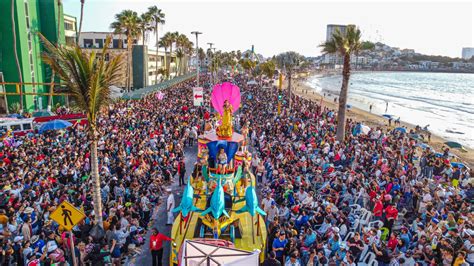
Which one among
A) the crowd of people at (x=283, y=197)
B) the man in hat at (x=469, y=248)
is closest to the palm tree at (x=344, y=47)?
the crowd of people at (x=283, y=197)

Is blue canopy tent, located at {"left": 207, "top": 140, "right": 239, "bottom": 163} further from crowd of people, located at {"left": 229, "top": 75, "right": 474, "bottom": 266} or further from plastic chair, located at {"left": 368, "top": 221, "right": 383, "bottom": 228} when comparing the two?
plastic chair, located at {"left": 368, "top": 221, "right": 383, "bottom": 228}

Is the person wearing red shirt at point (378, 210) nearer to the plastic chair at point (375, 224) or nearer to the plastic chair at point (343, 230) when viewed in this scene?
the plastic chair at point (375, 224)

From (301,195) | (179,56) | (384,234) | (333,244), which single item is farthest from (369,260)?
(179,56)

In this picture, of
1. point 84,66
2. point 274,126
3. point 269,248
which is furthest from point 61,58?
point 274,126

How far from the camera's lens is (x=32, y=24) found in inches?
1353

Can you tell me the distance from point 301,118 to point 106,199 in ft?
67.4

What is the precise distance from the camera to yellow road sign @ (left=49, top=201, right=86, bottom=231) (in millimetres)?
8047

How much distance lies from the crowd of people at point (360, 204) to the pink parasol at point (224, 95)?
354 centimetres

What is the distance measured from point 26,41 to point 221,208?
31018 millimetres

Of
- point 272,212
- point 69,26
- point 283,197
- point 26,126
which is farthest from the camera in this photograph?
point 69,26

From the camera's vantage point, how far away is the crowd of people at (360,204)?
9.63m

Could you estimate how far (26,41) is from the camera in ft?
107

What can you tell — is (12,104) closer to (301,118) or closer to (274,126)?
(274,126)

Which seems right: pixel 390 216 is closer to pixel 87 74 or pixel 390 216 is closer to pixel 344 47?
pixel 87 74
